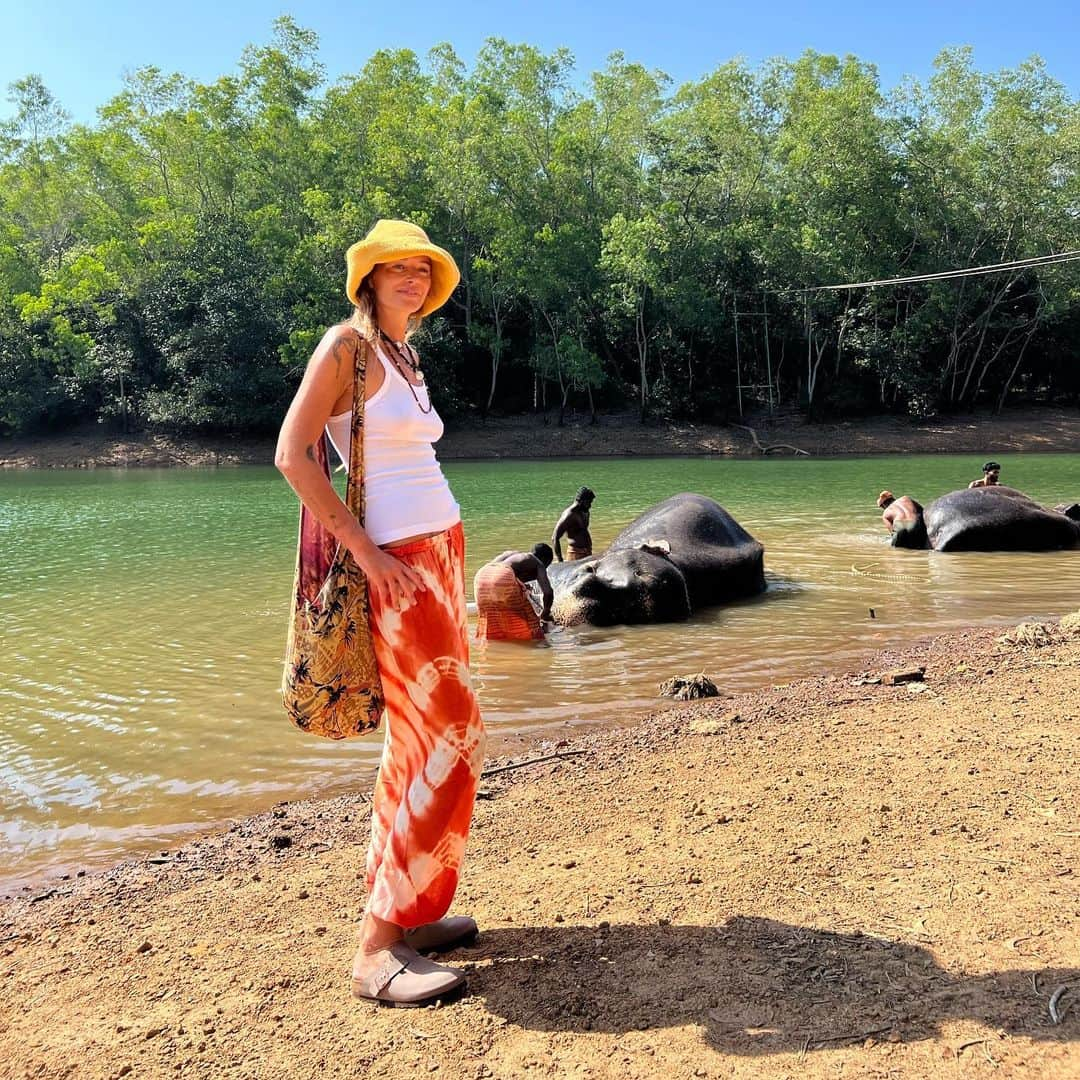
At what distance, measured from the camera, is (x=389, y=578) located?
272cm

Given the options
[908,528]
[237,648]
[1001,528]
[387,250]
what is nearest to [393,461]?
[387,250]

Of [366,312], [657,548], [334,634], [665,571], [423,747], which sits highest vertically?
[366,312]

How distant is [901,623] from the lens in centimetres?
898

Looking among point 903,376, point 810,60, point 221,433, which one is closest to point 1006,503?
point 903,376

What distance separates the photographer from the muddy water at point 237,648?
17.1 ft

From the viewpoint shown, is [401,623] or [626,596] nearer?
[401,623]

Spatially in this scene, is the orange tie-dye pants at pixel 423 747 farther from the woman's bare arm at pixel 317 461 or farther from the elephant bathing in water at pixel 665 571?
the elephant bathing in water at pixel 665 571

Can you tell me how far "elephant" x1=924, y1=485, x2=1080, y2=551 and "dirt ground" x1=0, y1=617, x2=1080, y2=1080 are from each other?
8.64 m

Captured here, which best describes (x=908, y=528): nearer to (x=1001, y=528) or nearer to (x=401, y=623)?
(x=1001, y=528)

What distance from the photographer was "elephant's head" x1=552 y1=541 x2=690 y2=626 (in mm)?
9250

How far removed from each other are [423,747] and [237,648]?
6087 mm

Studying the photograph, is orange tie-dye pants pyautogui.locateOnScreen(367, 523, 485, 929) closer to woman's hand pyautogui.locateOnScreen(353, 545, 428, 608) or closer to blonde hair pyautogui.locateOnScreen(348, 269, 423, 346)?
woman's hand pyautogui.locateOnScreen(353, 545, 428, 608)

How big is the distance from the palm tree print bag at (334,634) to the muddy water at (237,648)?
87.6 inches

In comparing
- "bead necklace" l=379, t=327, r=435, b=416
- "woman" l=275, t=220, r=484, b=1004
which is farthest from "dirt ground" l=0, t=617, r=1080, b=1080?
"bead necklace" l=379, t=327, r=435, b=416
